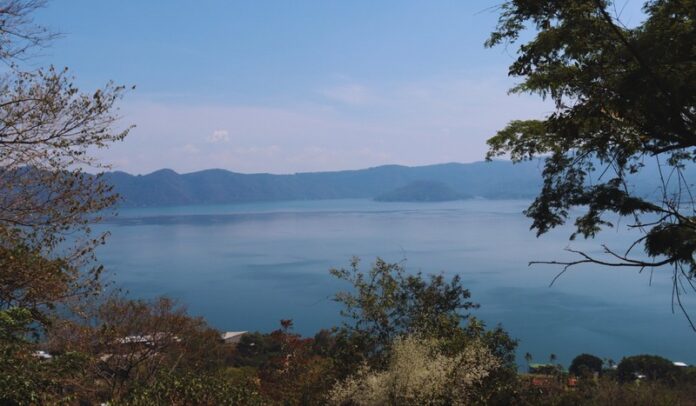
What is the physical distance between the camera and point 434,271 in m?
55.8

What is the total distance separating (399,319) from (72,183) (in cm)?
502

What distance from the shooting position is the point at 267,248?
83688mm

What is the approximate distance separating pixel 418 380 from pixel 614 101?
123 inches

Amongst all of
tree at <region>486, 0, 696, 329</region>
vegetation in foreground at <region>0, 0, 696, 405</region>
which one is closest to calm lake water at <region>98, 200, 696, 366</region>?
vegetation in foreground at <region>0, 0, 696, 405</region>

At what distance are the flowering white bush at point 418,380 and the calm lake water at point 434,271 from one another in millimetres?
9611

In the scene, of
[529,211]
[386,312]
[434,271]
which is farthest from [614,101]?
[434,271]

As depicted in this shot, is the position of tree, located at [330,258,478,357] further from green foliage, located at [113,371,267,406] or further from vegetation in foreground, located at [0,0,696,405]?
green foliage, located at [113,371,267,406]

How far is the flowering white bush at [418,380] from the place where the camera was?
5.28m

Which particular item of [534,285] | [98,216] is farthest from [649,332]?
[98,216]

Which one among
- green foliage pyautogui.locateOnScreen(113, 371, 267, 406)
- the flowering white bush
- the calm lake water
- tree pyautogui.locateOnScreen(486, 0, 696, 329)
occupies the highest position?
tree pyautogui.locateOnScreen(486, 0, 696, 329)

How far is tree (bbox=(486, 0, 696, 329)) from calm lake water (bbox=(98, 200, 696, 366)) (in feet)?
35.7

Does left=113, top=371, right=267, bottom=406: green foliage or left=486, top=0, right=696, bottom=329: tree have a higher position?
left=486, top=0, right=696, bottom=329: tree

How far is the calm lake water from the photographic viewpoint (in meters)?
38.3

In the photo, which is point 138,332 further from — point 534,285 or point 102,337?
point 534,285
